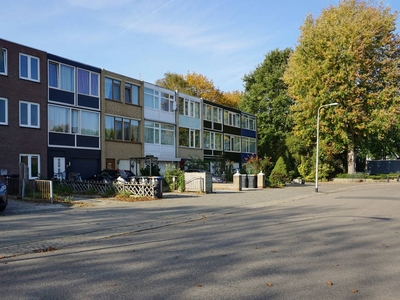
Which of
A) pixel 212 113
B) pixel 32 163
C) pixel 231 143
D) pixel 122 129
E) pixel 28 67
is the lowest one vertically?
pixel 32 163

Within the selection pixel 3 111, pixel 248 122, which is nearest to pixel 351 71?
pixel 248 122

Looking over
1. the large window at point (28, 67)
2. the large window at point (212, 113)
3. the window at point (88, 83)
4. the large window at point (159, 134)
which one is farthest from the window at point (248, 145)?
the large window at point (28, 67)

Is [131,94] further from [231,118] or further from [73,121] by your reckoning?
[231,118]

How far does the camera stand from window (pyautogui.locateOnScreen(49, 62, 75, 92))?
97.1 ft

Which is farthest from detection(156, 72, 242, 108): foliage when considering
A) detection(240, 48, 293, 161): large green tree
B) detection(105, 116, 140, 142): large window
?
detection(105, 116, 140, 142): large window

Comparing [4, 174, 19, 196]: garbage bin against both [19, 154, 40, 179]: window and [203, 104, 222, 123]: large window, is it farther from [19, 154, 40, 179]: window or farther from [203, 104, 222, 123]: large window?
[203, 104, 222, 123]: large window

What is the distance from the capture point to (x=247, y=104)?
61000 mm

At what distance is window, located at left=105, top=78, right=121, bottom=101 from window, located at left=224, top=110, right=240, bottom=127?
19.6 meters

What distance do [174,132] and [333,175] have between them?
1998 centimetres

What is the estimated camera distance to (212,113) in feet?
163

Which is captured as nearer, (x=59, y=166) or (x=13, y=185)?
(x=13, y=185)

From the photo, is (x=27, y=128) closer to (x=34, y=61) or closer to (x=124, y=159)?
(x=34, y=61)

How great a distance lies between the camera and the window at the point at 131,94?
36.4 metres

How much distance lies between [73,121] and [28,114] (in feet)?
13.0
